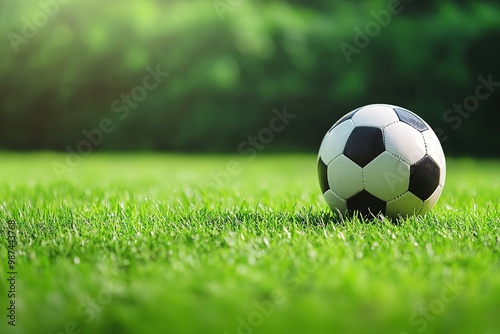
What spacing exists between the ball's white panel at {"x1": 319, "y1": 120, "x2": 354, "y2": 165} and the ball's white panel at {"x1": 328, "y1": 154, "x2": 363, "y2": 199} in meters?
0.04

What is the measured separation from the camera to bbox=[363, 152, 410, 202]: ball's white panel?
329cm

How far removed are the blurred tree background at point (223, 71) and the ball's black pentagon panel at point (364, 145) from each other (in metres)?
8.01

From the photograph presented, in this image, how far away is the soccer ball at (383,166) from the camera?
330cm

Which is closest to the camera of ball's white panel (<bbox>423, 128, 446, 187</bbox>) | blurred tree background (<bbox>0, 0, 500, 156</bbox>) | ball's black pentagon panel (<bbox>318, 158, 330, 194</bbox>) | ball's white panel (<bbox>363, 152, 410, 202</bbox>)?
ball's white panel (<bbox>363, 152, 410, 202</bbox>)

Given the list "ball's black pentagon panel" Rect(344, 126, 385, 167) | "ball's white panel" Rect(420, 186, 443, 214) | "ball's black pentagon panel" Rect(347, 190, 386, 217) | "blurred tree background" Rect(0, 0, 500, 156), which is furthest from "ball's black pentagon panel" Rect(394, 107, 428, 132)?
"blurred tree background" Rect(0, 0, 500, 156)

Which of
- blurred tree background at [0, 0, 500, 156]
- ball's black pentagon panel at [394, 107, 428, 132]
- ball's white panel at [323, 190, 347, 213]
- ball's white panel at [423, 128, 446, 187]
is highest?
ball's black pentagon panel at [394, 107, 428, 132]

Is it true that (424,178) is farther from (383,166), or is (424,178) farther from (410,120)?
(410,120)

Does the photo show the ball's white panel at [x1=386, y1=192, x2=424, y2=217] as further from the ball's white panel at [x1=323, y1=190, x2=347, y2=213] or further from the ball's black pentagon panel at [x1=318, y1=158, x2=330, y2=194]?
the ball's black pentagon panel at [x1=318, y1=158, x2=330, y2=194]

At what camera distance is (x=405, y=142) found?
10.9ft

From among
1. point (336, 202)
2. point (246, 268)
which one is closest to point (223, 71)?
point (336, 202)

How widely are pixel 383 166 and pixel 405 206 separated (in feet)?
0.91

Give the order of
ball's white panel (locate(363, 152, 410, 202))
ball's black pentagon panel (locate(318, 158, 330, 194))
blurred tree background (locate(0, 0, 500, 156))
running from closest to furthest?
ball's white panel (locate(363, 152, 410, 202)), ball's black pentagon panel (locate(318, 158, 330, 194)), blurred tree background (locate(0, 0, 500, 156))

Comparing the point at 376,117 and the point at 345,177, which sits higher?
the point at 376,117

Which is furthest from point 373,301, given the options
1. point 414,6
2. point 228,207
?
point 414,6
